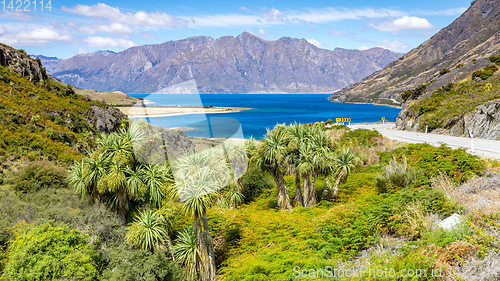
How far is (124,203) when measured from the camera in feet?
46.2

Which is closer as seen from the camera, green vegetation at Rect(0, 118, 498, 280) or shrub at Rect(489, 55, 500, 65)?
green vegetation at Rect(0, 118, 498, 280)

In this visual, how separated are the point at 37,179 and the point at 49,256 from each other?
1081 cm

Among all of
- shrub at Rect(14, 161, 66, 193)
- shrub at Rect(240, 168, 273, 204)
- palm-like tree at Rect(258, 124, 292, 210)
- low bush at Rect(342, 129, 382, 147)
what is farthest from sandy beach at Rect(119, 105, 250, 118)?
low bush at Rect(342, 129, 382, 147)

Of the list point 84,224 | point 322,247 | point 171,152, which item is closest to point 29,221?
point 84,224

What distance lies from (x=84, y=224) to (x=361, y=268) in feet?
40.1

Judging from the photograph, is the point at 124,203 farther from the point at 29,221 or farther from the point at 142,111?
the point at 142,111

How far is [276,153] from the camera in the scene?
53.8ft

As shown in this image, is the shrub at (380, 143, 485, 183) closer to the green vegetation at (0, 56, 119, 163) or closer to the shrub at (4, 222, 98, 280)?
the shrub at (4, 222, 98, 280)

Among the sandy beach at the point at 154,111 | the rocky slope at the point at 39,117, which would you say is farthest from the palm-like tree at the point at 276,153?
the rocky slope at the point at 39,117

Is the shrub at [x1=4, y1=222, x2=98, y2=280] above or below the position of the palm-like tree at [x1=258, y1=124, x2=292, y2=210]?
below

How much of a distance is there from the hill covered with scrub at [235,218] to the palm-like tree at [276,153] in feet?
0.28

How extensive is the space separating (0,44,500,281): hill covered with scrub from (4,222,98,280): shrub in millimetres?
47

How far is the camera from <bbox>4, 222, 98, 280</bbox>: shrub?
1047 cm

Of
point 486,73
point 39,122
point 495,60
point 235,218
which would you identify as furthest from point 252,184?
point 495,60
